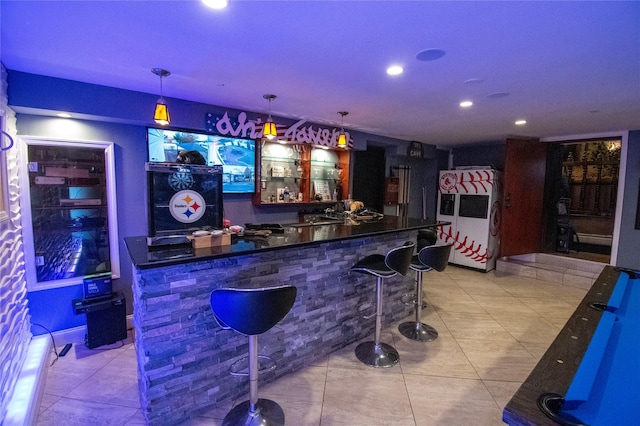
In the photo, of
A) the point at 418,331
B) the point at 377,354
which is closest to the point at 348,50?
the point at 377,354

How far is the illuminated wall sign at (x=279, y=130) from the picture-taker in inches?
145

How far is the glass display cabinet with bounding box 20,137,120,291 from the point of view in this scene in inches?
111

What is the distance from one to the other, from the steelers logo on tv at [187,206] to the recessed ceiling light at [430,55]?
1.86m

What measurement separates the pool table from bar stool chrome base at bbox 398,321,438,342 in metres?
1.56

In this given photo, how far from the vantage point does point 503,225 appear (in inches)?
207

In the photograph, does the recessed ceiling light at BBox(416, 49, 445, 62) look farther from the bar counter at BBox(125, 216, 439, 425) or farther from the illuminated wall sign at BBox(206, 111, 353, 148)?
the illuminated wall sign at BBox(206, 111, 353, 148)

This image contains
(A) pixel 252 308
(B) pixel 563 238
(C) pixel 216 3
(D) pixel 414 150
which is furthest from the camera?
(D) pixel 414 150

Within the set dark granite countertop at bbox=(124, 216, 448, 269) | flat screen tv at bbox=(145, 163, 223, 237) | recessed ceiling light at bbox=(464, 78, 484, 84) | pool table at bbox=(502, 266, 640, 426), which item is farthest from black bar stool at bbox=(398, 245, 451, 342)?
flat screen tv at bbox=(145, 163, 223, 237)

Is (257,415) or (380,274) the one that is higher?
(380,274)

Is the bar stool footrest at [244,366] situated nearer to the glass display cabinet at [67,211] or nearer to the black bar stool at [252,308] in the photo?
the black bar stool at [252,308]

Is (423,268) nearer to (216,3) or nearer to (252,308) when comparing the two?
(252,308)

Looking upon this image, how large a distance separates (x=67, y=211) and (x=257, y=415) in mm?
2721

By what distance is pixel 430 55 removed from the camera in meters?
2.11

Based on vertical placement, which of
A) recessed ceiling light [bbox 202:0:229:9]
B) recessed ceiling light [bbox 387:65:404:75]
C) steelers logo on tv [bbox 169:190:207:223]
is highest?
recessed ceiling light [bbox 387:65:404:75]
